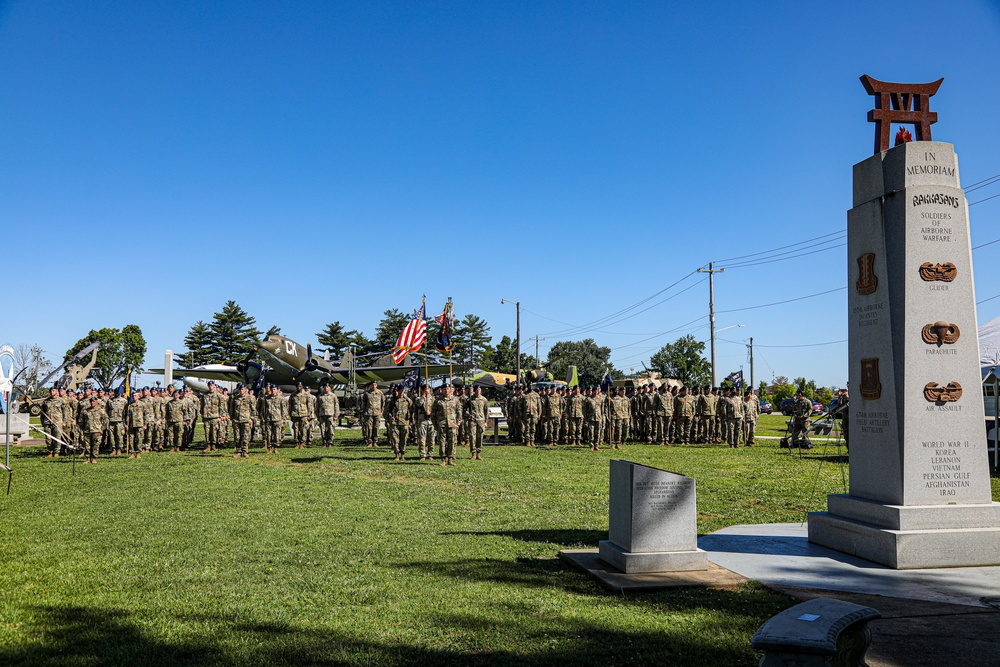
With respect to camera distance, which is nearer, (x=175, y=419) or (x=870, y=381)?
(x=870, y=381)

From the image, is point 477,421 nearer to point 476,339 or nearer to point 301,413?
point 301,413

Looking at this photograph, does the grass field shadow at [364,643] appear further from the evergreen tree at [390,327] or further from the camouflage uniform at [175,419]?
the evergreen tree at [390,327]

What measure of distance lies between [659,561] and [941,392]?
312 centimetres

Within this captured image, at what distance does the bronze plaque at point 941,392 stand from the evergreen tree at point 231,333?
80043mm

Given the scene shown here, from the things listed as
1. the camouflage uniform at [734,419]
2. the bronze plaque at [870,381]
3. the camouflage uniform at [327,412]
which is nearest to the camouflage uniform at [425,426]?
the camouflage uniform at [327,412]

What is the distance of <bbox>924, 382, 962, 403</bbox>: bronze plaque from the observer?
20.8 ft

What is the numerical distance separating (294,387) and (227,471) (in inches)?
736

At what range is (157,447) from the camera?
2131 centimetres

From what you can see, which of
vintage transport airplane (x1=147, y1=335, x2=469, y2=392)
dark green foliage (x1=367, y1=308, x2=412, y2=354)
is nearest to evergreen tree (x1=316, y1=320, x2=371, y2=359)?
dark green foliage (x1=367, y1=308, x2=412, y2=354)

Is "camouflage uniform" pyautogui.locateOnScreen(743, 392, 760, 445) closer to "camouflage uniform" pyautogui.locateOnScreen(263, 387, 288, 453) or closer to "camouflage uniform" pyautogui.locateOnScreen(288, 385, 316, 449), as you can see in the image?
"camouflage uniform" pyautogui.locateOnScreen(288, 385, 316, 449)

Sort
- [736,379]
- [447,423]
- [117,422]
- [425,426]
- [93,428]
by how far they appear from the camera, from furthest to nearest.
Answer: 1. [736,379]
2. [117,422]
3. [93,428]
4. [425,426]
5. [447,423]

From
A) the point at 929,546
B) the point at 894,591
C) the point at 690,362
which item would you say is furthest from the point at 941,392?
the point at 690,362

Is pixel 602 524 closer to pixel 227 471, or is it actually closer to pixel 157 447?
pixel 227 471

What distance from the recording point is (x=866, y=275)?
6781 millimetres
